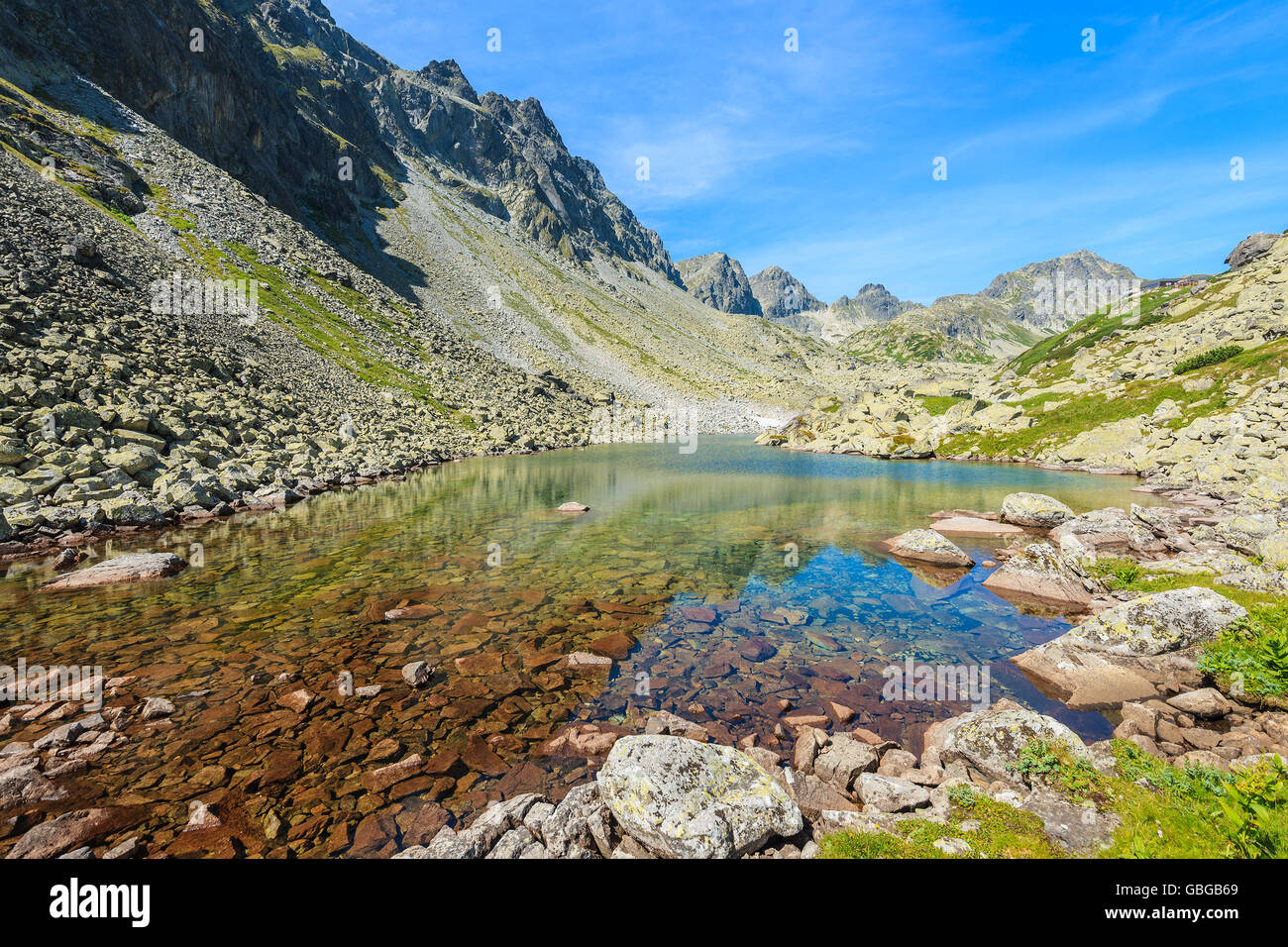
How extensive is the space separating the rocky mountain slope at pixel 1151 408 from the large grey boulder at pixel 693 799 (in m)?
37.4

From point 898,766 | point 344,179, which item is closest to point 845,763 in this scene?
point 898,766

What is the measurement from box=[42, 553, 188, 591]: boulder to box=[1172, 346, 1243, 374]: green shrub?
91.0 m

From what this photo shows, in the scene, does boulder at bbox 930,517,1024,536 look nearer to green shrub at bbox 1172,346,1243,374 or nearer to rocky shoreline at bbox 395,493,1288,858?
rocky shoreline at bbox 395,493,1288,858

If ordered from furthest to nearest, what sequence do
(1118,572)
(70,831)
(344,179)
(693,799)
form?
(344,179), (1118,572), (70,831), (693,799)

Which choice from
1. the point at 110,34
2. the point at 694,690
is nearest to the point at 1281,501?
the point at 694,690

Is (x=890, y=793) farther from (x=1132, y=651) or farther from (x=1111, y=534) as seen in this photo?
(x=1111, y=534)

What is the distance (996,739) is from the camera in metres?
8.55

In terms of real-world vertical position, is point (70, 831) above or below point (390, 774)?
above

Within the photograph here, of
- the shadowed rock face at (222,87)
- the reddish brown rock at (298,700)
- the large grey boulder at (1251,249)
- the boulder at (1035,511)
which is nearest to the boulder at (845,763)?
the reddish brown rock at (298,700)

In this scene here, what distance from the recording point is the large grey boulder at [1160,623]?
Answer: 38.8ft

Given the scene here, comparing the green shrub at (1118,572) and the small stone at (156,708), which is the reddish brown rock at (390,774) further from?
the green shrub at (1118,572)

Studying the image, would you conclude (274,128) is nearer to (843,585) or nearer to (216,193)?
(216,193)

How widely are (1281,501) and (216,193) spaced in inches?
5262

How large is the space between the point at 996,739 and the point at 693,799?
561 centimetres
